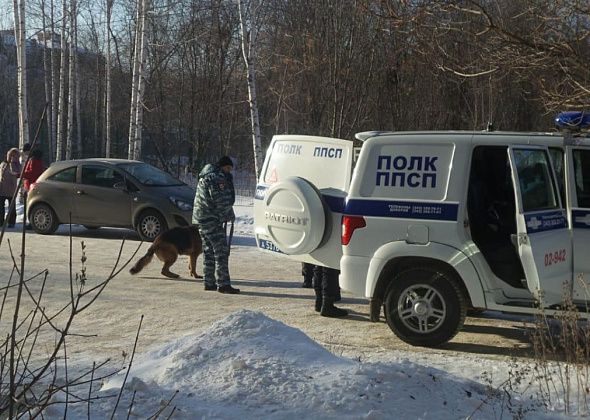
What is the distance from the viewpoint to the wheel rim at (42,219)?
46.2 feet

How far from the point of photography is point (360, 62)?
632 inches

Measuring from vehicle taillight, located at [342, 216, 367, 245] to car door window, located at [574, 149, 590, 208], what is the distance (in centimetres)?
203

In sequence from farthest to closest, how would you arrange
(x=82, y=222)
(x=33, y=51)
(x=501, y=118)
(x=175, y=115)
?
(x=33, y=51)
(x=175, y=115)
(x=501, y=118)
(x=82, y=222)

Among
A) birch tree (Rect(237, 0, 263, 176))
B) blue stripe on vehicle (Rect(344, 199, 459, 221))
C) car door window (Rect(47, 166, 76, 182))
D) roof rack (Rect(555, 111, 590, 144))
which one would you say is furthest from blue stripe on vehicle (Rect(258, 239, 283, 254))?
birch tree (Rect(237, 0, 263, 176))

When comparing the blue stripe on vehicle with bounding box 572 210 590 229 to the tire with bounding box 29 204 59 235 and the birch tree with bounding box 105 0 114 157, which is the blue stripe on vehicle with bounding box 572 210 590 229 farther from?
the birch tree with bounding box 105 0 114 157

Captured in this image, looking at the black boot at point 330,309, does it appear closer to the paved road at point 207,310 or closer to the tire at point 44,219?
the paved road at point 207,310

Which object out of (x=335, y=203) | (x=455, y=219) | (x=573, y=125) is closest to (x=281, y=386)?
(x=455, y=219)

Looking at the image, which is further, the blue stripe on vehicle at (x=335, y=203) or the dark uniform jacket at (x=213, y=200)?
the dark uniform jacket at (x=213, y=200)

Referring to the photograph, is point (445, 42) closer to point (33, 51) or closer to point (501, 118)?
point (501, 118)

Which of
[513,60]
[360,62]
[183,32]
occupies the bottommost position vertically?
[513,60]

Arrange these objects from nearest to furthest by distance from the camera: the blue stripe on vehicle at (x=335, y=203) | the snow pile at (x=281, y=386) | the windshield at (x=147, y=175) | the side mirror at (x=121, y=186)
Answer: the snow pile at (x=281, y=386), the blue stripe on vehicle at (x=335, y=203), the side mirror at (x=121, y=186), the windshield at (x=147, y=175)

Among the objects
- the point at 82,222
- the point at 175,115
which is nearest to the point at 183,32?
the point at 175,115

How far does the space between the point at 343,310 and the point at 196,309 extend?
178cm

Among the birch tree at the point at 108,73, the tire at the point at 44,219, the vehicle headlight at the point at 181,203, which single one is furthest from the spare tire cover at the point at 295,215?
the birch tree at the point at 108,73
